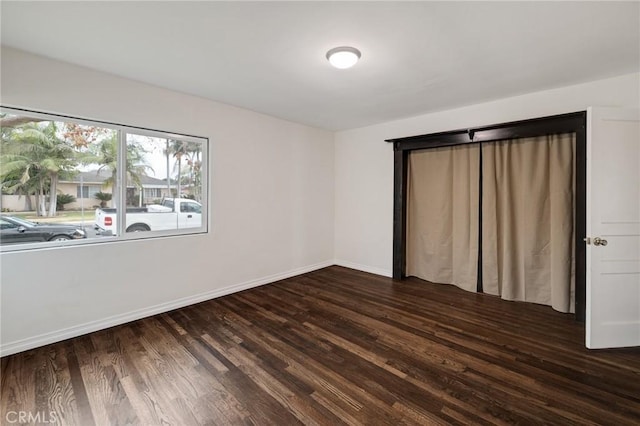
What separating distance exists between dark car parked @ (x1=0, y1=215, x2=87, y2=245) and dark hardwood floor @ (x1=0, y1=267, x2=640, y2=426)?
0.98 m

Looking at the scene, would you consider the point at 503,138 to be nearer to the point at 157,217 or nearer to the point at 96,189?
the point at 157,217

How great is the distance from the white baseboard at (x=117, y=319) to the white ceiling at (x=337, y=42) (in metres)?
2.51

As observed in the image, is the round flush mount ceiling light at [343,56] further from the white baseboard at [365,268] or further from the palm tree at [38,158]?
the white baseboard at [365,268]

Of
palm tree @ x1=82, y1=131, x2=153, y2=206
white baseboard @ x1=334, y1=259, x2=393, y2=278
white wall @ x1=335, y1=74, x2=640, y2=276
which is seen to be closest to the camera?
palm tree @ x1=82, y1=131, x2=153, y2=206

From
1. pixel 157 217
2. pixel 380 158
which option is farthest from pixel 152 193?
pixel 380 158

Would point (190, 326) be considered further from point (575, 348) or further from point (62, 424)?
point (575, 348)

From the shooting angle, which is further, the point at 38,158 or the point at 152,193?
the point at 152,193

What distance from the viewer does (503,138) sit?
3373 millimetres

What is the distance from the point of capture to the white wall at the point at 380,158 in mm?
3059

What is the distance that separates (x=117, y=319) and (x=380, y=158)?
418cm

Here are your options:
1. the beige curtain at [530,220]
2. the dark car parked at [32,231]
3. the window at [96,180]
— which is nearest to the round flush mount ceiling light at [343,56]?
the window at [96,180]

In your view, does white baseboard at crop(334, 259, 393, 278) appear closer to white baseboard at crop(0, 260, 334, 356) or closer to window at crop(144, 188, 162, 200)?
white baseboard at crop(0, 260, 334, 356)

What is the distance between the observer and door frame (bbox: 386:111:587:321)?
2.85 meters

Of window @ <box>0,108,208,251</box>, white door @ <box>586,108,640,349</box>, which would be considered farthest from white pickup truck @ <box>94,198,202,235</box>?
white door @ <box>586,108,640,349</box>
